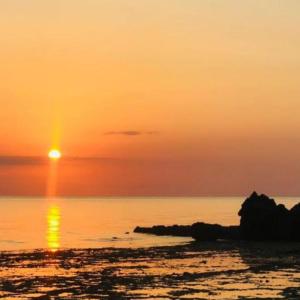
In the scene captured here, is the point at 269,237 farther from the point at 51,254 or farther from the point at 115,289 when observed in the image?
the point at 115,289

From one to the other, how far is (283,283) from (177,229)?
8165 cm

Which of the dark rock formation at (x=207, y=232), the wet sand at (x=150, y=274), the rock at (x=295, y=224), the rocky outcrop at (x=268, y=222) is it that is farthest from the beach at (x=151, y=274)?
the dark rock formation at (x=207, y=232)

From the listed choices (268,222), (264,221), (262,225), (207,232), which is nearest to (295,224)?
(268,222)

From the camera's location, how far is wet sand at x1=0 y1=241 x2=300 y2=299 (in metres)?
42.7

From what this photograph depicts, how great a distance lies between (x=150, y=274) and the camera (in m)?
53.5

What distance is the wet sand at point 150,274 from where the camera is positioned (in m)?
42.7

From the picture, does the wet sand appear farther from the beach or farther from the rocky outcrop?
the rocky outcrop

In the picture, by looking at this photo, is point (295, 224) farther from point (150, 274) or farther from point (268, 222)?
point (150, 274)

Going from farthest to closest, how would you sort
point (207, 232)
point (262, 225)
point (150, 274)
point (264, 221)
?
point (264, 221), point (262, 225), point (207, 232), point (150, 274)

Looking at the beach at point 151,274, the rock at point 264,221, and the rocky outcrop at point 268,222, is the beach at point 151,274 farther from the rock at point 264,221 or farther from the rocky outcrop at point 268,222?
the rock at point 264,221

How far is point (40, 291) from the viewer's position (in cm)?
4362

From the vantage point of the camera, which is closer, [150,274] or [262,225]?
[150,274]

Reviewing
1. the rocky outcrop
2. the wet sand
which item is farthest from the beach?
the rocky outcrop

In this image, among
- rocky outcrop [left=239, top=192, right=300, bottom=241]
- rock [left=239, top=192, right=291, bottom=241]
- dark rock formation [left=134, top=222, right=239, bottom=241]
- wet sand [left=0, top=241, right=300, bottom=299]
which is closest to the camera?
wet sand [left=0, top=241, right=300, bottom=299]
